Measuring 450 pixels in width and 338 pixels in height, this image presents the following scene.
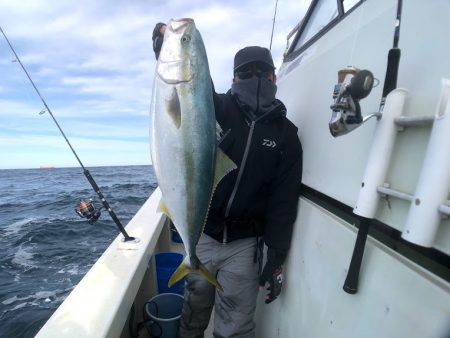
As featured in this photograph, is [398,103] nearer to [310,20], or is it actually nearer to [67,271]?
[310,20]

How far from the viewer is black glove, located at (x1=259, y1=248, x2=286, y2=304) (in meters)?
2.20

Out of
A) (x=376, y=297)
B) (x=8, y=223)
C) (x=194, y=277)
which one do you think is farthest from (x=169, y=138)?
(x=8, y=223)

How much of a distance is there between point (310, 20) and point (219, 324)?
10.2ft

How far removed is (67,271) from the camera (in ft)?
22.7

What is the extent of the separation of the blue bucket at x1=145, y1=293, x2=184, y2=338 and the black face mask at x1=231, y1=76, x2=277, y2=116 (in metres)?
2.03

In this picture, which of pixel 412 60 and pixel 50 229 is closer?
pixel 412 60

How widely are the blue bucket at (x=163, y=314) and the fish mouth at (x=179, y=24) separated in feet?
8.02

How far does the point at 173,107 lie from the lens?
151 cm

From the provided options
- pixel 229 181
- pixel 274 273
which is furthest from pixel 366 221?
pixel 274 273

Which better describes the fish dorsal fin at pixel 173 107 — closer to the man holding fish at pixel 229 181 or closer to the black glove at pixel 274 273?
the man holding fish at pixel 229 181

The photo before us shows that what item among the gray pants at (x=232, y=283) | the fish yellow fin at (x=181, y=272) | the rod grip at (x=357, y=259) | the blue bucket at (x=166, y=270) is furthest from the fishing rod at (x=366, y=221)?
the blue bucket at (x=166, y=270)

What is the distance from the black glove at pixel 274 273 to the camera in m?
2.20

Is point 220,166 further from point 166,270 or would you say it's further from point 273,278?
point 166,270

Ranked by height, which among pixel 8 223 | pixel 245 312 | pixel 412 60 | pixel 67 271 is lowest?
pixel 8 223
